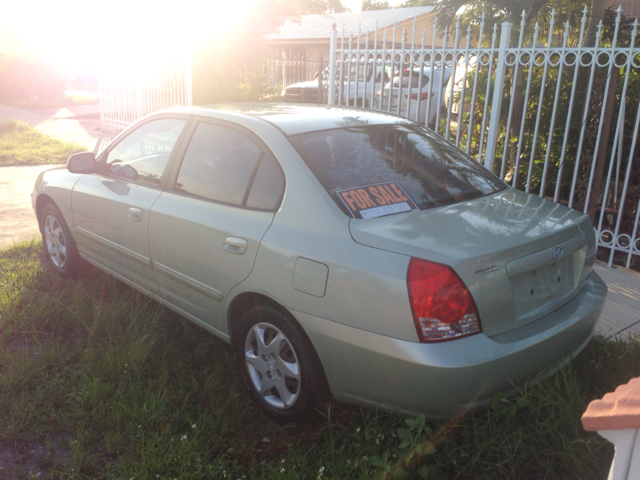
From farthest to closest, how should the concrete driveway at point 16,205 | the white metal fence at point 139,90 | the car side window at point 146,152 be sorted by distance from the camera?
the white metal fence at point 139,90 < the concrete driveway at point 16,205 < the car side window at point 146,152

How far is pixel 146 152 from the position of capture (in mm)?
4113

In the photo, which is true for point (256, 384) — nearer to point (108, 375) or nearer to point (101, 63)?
point (108, 375)

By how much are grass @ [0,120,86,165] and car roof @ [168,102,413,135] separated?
773cm

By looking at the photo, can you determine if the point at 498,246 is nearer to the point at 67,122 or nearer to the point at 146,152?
the point at 146,152

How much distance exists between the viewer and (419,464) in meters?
2.49

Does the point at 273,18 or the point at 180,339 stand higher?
the point at 273,18

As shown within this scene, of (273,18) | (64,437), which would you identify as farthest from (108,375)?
(273,18)

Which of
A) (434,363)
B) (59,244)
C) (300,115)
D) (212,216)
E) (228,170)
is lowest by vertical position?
(59,244)

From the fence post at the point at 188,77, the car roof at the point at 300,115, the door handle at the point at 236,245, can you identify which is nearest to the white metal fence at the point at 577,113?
the car roof at the point at 300,115

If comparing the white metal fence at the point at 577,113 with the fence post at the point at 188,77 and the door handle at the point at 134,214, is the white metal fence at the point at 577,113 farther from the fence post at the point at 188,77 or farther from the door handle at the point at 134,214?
the fence post at the point at 188,77

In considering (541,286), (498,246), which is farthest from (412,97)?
(498,246)

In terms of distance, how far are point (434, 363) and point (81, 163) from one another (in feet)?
10.1

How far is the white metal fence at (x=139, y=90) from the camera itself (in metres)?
10.9

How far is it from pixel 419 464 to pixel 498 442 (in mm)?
378
